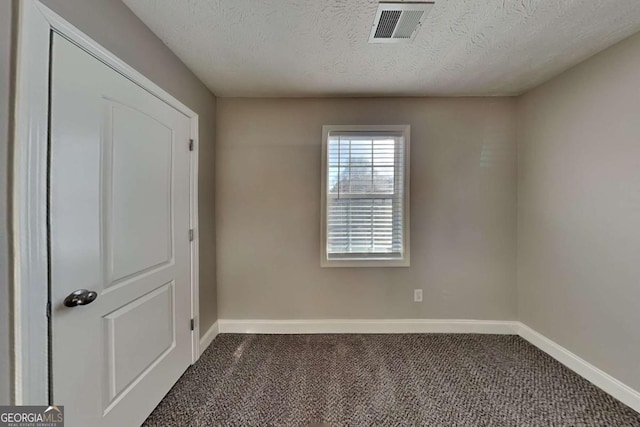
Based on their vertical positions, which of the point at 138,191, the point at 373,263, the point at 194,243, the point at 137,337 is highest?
the point at 138,191

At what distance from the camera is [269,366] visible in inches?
78.0

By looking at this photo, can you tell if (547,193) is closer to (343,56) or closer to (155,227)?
(343,56)

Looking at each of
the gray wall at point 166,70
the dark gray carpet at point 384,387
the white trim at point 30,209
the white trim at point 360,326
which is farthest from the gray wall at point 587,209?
the white trim at point 30,209

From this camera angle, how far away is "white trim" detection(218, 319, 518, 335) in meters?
2.49

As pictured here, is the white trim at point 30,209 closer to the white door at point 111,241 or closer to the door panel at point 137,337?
the white door at point 111,241

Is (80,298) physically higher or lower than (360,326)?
higher

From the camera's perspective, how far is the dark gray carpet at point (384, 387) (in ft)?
4.98

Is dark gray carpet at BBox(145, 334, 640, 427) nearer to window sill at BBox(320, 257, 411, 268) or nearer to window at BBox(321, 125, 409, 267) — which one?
window sill at BBox(320, 257, 411, 268)

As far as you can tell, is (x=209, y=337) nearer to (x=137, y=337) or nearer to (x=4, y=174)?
(x=137, y=337)

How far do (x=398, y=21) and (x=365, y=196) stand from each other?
1.40 m

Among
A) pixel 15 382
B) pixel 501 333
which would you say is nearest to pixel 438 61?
pixel 501 333

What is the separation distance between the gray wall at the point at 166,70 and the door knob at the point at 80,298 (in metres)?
1.07

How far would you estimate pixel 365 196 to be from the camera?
250cm

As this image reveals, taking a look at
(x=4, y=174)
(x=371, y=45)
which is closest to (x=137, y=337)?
(x=4, y=174)
